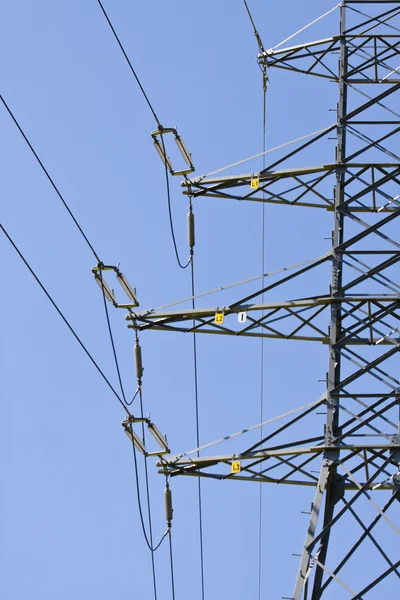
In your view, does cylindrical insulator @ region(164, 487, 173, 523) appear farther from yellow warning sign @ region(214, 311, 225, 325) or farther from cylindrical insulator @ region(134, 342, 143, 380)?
yellow warning sign @ region(214, 311, 225, 325)

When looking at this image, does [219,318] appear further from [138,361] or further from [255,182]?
[255,182]

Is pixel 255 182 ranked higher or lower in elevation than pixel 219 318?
higher

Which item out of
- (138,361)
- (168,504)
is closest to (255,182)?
(138,361)

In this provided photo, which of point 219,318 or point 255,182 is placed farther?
point 255,182

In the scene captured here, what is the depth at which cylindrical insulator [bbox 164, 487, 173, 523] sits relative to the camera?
26000 millimetres

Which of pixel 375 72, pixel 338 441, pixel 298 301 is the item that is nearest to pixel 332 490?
pixel 338 441

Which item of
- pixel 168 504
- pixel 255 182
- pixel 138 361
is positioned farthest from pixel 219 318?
pixel 168 504

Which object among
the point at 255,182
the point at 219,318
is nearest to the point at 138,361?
the point at 219,318

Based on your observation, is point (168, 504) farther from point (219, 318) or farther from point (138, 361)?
point (219, 318)

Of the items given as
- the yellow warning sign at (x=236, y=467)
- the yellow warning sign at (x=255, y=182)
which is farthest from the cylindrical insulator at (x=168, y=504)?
the yellow warning sign at (x=255, y=182)

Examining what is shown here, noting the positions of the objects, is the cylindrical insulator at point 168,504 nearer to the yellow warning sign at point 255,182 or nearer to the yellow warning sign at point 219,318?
the yellow warning sign at point 219,318

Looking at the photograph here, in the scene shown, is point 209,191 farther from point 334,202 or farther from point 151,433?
point 151,433

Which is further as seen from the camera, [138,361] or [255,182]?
[138,361]

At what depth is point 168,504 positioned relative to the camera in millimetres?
26234
